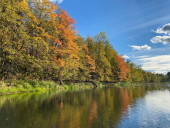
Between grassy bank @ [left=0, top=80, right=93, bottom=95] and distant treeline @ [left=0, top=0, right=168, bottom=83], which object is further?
grassy bank @ [left=0, top=80, right=93, bottom=95]

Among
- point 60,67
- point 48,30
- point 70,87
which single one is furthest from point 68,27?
point 70,87

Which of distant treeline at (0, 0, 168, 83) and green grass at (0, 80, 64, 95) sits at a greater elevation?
distant treeline at (0, 0, 168, 83)

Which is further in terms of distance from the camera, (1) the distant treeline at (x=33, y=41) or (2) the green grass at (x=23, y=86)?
(2) the green grass at (x=23, y=86)

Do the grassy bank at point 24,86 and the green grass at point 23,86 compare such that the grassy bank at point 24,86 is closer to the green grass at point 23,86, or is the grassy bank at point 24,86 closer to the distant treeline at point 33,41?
the green grass at point 23,86

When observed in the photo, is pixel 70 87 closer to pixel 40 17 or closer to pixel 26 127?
pixel 40 17

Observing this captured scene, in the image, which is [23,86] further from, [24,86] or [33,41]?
[33,41]

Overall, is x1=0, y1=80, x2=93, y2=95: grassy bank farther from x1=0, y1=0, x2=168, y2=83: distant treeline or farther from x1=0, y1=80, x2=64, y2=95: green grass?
x1=0, y1=0, x2=168, y2=83: distant treeline

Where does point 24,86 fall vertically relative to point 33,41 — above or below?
below

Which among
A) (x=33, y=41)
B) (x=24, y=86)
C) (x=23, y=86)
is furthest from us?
(x=24, y=86)

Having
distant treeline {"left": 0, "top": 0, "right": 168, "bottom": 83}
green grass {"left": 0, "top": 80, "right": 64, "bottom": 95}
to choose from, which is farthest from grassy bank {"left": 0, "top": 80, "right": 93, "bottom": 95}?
distant treeline {"left": 0, "top": 0, "right": 168, "bottom": 83}

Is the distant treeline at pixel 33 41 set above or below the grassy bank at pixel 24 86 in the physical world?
above

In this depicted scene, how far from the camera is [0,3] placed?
57.8ft

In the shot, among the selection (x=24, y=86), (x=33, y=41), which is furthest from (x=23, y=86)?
(x=33, y=41)

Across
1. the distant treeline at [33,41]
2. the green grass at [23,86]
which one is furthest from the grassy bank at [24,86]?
the distant treeline at [33,41]
